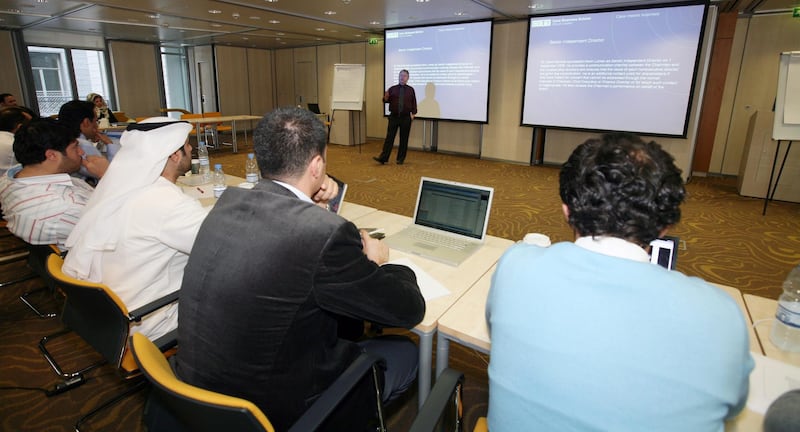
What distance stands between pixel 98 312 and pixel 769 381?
86.1 inches

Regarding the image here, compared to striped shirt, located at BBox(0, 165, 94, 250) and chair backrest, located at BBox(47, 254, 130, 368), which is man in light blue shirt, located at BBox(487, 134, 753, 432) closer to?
chair backrest, located at BBox(47, 254, 130, 368)

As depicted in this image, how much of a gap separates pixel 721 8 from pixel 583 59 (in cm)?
194

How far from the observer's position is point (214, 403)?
898mm

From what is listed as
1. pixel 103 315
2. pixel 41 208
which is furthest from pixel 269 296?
pixel 41 208

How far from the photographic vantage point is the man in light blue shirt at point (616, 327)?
2.40 feet

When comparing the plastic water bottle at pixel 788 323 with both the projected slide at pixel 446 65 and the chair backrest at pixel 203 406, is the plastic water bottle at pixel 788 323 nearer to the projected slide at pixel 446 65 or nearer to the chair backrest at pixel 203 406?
the chair backrest at pixel 203 406

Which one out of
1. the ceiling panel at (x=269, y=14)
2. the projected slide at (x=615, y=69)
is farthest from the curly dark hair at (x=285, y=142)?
the projected slide at (x=615, y=69)

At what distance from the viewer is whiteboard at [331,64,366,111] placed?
379 inches

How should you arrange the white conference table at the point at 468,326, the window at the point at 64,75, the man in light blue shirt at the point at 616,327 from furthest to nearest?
the window at the point at 64,75 < the white conference table at the point at 468,326 < the man in light blue shirt at the point at 616,327

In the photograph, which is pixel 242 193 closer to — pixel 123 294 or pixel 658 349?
pixel 123 294

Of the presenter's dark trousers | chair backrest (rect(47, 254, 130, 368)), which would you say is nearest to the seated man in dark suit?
chair backrest (rect(47, 254, 130, 368))

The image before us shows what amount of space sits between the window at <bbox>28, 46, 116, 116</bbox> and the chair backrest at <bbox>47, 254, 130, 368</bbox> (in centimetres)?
1209

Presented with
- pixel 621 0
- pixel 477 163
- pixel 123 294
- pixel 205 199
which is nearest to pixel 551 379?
pixel 123 294

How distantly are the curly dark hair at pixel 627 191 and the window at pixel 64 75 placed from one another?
44.7 feet
